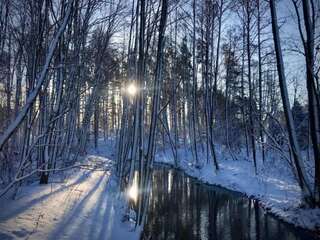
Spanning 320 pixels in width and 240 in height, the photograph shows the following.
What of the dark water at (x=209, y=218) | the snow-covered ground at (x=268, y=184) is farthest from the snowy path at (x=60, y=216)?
the snow-covered ground at (x=268, y=184)

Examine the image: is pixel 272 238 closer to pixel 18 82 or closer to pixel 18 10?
pixel 18 10

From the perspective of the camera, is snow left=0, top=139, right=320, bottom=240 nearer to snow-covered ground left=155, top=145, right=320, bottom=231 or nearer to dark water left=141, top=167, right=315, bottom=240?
snow-covered ground left=155, top=145, right=320, bottom=231

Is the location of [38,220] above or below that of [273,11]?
below

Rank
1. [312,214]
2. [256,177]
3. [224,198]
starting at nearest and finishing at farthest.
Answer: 1. [312,214]
2. [224,198]
3. [256,177]

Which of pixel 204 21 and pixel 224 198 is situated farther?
pixel 204 21

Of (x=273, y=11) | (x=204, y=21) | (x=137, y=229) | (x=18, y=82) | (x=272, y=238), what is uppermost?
(x=204, y=21)

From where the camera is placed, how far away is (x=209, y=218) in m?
8.70

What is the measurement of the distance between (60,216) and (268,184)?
9627 millimetres

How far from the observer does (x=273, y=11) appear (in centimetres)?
848

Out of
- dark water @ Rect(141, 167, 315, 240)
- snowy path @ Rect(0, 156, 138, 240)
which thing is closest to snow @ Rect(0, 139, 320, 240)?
snowy path @ Rect(0, 156, 138, 240)

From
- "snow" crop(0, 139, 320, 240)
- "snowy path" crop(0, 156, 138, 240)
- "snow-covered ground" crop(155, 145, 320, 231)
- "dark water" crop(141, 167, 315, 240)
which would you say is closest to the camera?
"snowy path" crop(0, 156, 138, 240)

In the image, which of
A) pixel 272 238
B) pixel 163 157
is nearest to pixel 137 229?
pixel 272 238

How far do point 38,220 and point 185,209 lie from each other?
18.5 ft

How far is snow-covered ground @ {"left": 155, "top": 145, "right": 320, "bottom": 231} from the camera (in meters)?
7.95
